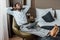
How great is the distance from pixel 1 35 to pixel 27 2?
1839mm

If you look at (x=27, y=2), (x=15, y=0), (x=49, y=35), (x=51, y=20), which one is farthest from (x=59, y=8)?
(x=49, y=35)

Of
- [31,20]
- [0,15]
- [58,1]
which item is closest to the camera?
[0,15]

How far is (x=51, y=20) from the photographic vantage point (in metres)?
5.31

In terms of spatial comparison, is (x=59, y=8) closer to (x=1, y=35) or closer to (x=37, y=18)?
(x=37, y=18)

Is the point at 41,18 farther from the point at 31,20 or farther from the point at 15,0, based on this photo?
the point at 15,0

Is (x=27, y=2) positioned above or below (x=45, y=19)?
above

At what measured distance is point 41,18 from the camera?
5320mm

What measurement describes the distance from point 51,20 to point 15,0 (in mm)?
1480

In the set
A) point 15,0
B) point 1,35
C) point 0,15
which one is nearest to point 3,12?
point 0,15

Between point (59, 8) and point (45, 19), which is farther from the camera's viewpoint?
point (59, 8)

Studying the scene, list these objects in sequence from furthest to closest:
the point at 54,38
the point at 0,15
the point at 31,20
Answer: the point at 31,20 < the point at 0,15 < the point at 54,38

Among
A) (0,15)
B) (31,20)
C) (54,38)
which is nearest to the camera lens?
(54,38)

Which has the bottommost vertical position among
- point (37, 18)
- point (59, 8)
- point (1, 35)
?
point (1, 35)

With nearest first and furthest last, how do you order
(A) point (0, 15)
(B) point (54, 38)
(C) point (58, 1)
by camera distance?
(B) point (54, 38) < (A) point (0, 15) < (C) point (58, 1)
